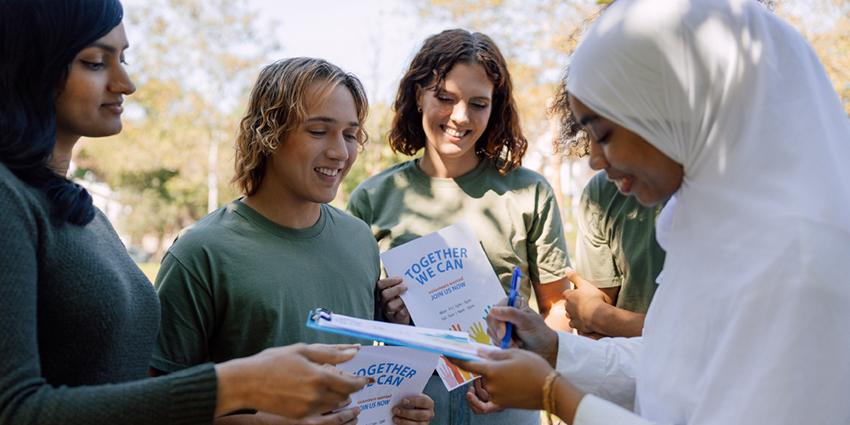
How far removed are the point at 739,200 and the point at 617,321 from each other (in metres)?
1.59

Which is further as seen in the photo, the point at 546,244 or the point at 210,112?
the point at 210,112

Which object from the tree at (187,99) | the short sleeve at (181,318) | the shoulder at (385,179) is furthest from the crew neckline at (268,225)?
the tree at (187,99)

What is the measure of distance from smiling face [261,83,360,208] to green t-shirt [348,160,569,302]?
823mm

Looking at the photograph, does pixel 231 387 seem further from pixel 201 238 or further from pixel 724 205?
pixel 724 205

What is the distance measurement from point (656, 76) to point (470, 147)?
6.92ft

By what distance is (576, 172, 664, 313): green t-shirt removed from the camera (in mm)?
3469

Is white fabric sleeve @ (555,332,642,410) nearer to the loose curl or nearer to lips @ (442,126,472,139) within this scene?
the loose curl

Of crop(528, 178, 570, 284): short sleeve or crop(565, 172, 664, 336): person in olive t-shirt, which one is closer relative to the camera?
crop(565, 172, 664, 336): person in olive t-shirt

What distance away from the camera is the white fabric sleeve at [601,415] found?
6.47 ft

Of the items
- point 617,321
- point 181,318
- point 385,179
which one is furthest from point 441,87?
point 181,318

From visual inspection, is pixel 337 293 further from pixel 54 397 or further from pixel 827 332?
pixel 827 332

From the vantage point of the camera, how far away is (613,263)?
357 centimetres

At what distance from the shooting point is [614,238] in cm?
355

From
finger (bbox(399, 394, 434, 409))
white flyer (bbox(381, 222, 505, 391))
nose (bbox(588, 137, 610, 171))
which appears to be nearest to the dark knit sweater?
finger (bbox(399, 394, 434, 409))
